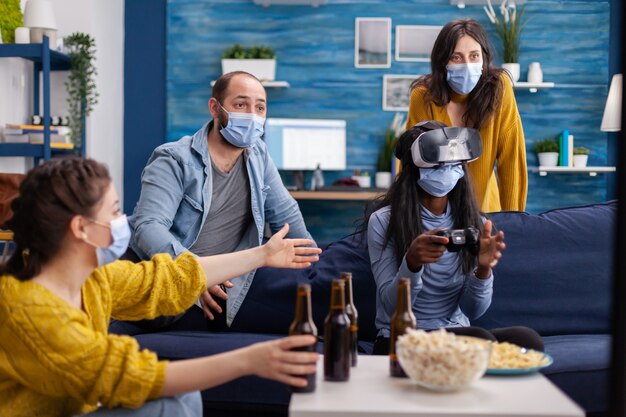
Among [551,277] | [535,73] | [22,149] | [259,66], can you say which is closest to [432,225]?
[551,277]

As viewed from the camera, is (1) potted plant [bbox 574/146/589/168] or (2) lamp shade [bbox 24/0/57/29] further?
(1) potted plant [bbox 574/146/589/168]

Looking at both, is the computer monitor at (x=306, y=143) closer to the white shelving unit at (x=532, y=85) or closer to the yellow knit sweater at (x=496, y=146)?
the white shelving unit at (x=532, y=85)

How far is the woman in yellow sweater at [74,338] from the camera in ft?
5.15

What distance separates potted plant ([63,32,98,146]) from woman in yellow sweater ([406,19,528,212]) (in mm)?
2944

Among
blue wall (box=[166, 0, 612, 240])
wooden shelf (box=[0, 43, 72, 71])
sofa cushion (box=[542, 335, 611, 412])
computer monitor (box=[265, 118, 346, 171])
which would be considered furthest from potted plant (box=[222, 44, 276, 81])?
sofa cushion (box=[542, 335, 611, 412])

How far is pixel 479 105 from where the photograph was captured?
10.6 feet

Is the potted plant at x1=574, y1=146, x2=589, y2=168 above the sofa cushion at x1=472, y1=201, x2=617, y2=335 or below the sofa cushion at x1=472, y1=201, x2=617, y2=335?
above

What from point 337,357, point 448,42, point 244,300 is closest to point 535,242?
point 448,42

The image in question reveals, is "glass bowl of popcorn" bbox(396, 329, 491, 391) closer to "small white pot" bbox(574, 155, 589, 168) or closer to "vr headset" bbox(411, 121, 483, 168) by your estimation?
"vr headset" bbox(411, 121, 483, 168)

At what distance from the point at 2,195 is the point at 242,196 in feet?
6.45

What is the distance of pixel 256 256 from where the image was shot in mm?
2111

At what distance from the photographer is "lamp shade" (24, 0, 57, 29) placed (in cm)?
523

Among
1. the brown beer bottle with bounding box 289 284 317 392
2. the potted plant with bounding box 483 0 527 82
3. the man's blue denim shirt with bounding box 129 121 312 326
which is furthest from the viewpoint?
the potted plant with bounding box 483 0 527 82

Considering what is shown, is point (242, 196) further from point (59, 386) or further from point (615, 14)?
point (615, 14)
